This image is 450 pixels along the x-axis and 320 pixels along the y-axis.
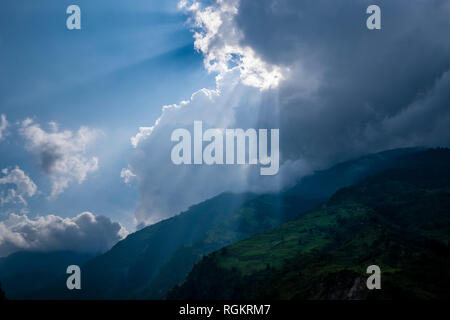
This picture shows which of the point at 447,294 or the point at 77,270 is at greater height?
the point at 77,270

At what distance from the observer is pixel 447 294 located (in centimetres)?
18662
